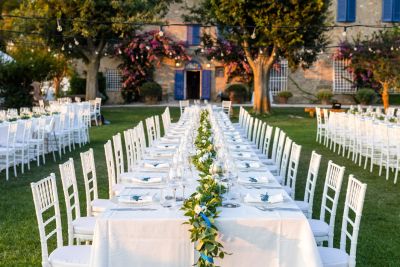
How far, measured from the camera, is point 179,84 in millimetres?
31891

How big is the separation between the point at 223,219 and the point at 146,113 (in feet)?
70.0

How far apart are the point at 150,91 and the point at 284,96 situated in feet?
23.6

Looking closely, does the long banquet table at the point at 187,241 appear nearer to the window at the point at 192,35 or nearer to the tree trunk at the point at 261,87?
the tree trunk at the point at 261,87

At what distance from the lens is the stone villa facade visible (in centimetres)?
3125

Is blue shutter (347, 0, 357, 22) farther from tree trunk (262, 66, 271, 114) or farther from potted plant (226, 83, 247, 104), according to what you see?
tree trunk (262, 66, 271, 114)

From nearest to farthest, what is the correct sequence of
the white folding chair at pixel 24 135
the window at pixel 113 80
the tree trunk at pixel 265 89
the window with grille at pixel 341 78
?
the white folding chair at pixel 24 135
the tree trunk at pixel 265 89
the window with grille at pixel 341 78
the window at pixel 113 80

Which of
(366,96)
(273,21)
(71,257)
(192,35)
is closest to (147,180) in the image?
(71,257)

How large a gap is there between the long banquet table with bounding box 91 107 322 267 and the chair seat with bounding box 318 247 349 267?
0.35 m

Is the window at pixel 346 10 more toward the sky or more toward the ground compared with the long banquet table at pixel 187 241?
more toward the sky

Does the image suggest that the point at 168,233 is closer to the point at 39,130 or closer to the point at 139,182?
the point at 139,182

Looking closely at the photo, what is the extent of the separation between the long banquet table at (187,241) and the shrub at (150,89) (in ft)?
88.4

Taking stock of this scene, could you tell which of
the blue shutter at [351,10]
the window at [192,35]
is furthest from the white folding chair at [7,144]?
the blue shutter at [351,10]

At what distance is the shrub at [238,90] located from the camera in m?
30.4

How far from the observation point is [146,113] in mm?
24719
